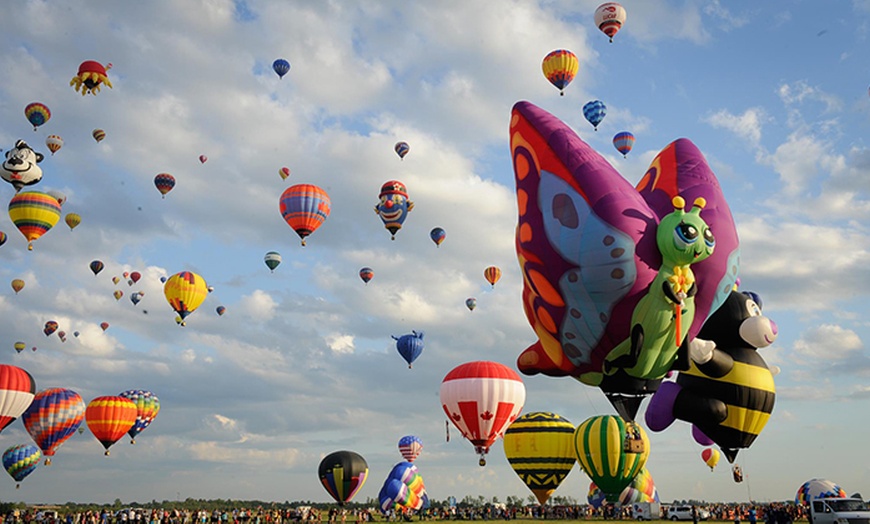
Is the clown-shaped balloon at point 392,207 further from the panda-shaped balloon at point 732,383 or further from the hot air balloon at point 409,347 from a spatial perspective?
the panda-shaped balloon at point 732,383

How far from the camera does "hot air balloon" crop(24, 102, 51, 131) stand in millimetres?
37875

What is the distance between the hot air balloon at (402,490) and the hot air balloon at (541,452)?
14611 millimetres

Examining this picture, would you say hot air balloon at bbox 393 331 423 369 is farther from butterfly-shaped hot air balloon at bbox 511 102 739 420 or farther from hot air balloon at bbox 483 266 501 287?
butterfly-shaped hot air balloon at bbox 511 102 739 420

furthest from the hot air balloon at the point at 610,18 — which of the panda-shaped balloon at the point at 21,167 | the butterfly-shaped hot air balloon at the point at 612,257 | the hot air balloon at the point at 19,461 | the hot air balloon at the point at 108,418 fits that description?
the hot air balloon at the point at 19,461

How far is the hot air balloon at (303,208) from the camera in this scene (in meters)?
34.0

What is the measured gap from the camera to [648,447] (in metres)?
29.4

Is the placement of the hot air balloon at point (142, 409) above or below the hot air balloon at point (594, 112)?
below

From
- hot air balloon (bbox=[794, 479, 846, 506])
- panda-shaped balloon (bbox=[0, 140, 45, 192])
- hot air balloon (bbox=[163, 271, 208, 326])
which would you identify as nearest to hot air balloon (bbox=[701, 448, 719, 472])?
hot air balloon (bbox=[794, 479, 846, 506])

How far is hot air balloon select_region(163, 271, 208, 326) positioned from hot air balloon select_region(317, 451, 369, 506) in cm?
1008

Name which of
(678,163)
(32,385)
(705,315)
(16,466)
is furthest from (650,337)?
(16,466)

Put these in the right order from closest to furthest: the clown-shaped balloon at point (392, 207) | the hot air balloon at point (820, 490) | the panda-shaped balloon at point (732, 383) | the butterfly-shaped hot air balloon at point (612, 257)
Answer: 1. the butterfly-shaped hot air balloon at point (612, 257)
2. the panda-shaped balloon at point (732, 383)
3. the hot air balloon at point (820, 490)
4. the clown-shaped balloon at point (392, 207)

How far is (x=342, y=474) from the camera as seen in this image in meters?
36.7

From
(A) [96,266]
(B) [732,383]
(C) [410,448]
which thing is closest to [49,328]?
(A) [96,266]

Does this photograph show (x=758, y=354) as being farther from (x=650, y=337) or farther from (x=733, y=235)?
(x=650, y=337)
